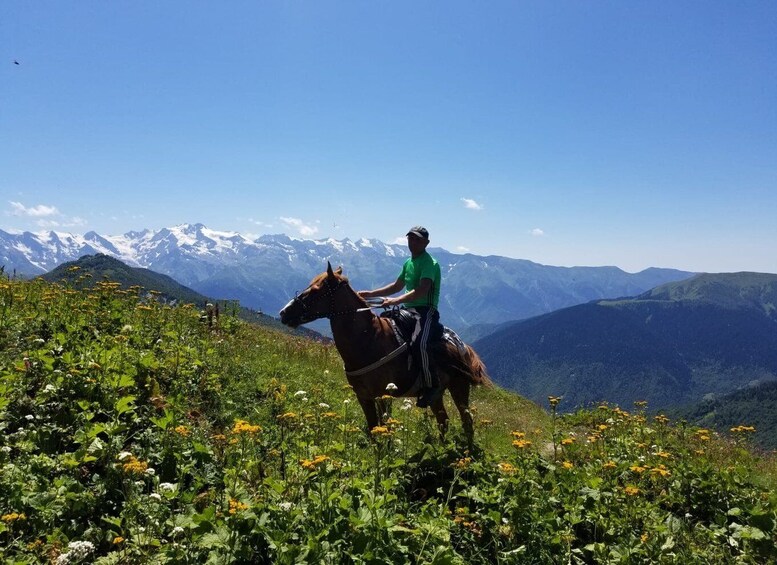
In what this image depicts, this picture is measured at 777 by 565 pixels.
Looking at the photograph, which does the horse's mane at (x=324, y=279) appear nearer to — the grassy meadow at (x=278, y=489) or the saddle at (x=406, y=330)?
the saddle at (x=406, y=330)

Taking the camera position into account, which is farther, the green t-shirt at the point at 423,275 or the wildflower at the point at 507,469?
the green t-shirt at the point at 423,275

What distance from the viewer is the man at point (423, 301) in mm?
8531

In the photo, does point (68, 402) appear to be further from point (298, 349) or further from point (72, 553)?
point (298, 349)

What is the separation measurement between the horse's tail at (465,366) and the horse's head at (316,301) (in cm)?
243

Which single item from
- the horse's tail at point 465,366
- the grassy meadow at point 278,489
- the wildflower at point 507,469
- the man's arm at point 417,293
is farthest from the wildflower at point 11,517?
the horse's tail at point 465,366

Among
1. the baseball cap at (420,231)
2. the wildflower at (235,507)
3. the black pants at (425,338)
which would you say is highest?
the baseball cap at (420,231)

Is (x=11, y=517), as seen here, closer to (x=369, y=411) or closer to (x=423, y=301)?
(x=369, y=411)

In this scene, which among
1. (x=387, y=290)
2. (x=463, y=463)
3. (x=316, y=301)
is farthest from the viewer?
(x=387, y=290)

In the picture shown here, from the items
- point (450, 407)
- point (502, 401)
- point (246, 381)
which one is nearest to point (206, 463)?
point (246, 381)

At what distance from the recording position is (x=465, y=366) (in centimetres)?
908

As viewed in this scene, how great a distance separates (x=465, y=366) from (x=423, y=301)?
5.16ft

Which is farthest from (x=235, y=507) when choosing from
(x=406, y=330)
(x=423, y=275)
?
(x=423, y=275)

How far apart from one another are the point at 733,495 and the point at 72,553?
7274 millimetres

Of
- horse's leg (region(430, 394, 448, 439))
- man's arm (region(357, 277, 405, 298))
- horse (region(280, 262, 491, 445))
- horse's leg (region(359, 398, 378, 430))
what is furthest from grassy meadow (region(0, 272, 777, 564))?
man's arm (region(357, 277, 405, 298))
